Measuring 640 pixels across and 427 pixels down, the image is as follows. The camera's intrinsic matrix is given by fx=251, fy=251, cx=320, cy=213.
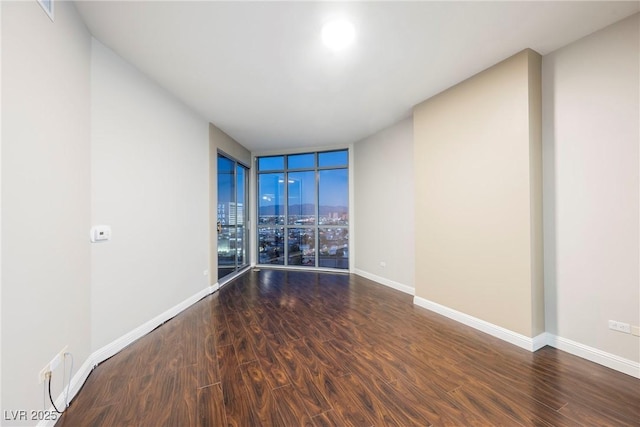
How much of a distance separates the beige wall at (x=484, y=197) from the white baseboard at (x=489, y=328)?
48 mm

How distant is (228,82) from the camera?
289 cm

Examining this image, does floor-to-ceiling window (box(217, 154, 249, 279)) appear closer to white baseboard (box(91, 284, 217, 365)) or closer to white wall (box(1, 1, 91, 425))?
white baseboard (box(91, 284, 217, 365))

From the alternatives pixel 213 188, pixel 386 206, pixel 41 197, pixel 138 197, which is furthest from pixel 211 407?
pixel 386 206

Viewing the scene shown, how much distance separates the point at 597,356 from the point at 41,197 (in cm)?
421

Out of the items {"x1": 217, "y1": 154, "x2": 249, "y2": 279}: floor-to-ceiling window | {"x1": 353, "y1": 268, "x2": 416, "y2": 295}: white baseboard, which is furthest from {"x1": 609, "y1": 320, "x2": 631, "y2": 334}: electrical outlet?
{"x1": 217, "y1": 154, "x2": 249, "y2": 279}: floor-to-ceiling window

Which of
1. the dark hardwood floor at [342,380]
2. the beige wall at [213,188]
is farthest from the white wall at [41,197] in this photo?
the beige wall at [213,188]

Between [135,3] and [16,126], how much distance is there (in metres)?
1.22

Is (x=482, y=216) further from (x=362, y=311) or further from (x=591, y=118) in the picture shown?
(x=362, y=311)

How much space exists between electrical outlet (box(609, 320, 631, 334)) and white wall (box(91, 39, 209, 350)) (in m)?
4.28

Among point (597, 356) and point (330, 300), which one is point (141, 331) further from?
point (597, 356)


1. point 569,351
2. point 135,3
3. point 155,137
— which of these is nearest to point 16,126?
point 135,3

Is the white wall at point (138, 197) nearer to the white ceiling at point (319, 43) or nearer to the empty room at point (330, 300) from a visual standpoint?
the empty room at point (330, 300)

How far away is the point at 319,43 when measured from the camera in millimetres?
2260

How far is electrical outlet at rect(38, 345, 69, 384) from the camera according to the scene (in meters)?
1.43
